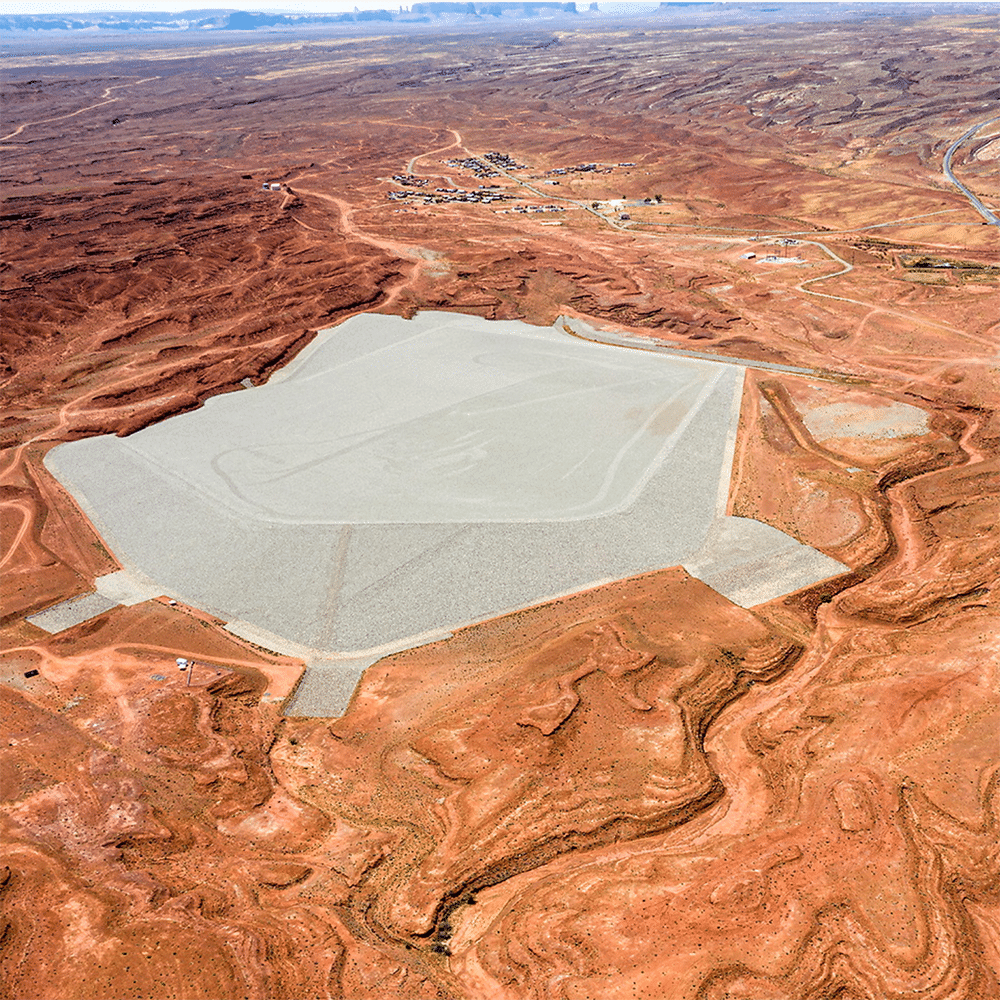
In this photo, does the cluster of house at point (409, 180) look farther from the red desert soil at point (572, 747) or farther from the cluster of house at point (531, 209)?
the red desert soil at point (572, 747)

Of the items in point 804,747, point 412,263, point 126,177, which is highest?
point 126,177

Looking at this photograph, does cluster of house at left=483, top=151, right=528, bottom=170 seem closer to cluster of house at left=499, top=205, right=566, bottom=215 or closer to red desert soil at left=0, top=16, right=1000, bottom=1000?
cluster of house at left=499, top=205, right=566, bottom=215

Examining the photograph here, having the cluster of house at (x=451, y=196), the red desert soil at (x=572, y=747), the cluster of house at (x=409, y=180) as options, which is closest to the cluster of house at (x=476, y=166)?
the cluster of house at (x=409, y=180)

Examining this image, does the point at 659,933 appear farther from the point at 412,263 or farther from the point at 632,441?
the point at 412,263

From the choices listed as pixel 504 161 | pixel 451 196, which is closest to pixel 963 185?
pixel 451 196

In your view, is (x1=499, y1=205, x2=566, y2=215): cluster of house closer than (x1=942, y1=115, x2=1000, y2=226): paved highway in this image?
No

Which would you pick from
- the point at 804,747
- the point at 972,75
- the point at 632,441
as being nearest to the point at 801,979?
Result: the point at 804,747

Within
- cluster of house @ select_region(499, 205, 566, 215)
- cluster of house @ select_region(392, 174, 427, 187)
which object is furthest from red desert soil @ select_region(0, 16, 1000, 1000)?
cluster of house @ select_region(392, 174, 427, 187)

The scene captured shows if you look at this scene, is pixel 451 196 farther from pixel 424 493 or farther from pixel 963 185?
pixel 424 493

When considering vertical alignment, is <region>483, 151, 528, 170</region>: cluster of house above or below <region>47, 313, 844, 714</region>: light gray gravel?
above
